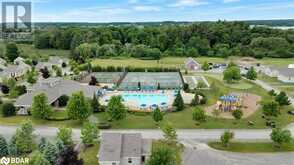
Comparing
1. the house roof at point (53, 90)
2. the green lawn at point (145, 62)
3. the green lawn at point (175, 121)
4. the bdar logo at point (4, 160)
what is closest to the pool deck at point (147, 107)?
the green lawn at point (175, 121)

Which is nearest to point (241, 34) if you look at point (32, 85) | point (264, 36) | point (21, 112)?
point (264, 36)

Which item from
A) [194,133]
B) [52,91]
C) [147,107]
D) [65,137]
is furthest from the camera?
[52,91]

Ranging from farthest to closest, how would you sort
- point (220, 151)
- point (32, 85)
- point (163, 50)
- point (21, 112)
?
point (163, 50) < point (32, 85) < point (21, 112) < point (220, 151)

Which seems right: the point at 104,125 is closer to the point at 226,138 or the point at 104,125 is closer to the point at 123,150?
the point at 123,150

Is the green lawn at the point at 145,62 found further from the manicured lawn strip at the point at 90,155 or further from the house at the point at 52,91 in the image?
the manicured lawn strip at the point at 90,155

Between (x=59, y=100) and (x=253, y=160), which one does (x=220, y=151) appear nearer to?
(x=253, y=160)

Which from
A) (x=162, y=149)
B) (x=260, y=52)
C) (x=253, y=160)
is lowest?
(x=253, y=160)

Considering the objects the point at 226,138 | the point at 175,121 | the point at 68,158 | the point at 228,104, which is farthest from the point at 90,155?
the point at 228,104
